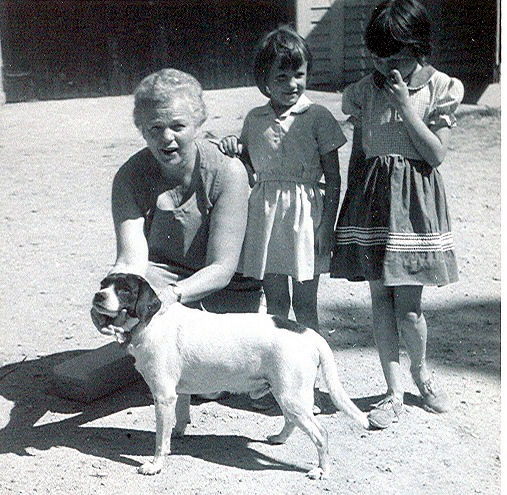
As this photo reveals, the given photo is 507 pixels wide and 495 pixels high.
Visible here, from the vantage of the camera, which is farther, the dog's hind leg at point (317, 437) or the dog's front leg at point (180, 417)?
the dog's front leg at point (180, 417)

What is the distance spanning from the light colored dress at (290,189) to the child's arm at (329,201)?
0.02m

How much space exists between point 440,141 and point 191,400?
143 cm

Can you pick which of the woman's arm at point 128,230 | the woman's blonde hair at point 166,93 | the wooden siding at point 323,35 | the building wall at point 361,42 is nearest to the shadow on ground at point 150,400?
the woman's arm at point 128,230

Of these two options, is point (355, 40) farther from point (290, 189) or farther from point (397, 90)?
point (397, 90)

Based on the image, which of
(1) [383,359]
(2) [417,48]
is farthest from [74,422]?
(2) [417,48]

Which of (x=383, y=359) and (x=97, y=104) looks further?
(x=97, y=104)

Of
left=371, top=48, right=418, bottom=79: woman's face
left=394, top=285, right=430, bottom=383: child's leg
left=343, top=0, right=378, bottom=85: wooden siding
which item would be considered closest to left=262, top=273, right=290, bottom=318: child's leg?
left=394, top=285, right=430, bottom=383: child's leg

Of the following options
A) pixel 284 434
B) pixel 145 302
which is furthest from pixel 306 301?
pixel 145 302

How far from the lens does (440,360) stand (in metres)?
3.98

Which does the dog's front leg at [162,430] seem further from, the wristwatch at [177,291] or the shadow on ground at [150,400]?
the wristwatch at [177,291]

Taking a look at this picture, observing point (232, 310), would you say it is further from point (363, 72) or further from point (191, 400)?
point (363, 72)

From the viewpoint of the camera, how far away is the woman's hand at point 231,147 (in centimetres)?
341

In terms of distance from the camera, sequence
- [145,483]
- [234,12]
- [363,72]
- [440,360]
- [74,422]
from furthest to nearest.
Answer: [234,12]
[363,72]
[440,360]
[74,422]
[145,483]

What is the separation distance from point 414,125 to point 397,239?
412 millimetres
